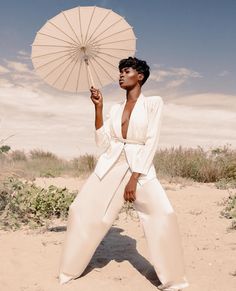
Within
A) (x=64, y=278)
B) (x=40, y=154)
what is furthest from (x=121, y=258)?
(x=40, y=154)

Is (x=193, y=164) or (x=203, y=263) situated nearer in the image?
(x=203, y=263)

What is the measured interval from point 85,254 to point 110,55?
2047 millimetres

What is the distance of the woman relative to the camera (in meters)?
4.58

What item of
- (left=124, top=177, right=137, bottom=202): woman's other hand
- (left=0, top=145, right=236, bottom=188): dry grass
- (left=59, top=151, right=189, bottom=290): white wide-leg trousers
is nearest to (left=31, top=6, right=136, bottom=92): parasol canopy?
(left=59, top=151, right=189, bottom=290): white wide-leg trousers

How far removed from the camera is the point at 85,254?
487cm

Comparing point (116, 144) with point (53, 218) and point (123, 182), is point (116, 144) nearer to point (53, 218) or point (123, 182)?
point (123, 182)

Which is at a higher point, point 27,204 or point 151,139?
point 151,139

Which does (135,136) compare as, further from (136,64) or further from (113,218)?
(113,218)

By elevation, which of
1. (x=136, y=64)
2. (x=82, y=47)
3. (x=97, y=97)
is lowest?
(x=97, y=97)

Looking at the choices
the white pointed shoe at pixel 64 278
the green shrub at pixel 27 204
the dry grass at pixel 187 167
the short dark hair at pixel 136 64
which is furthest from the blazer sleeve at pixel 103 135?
the dry grass at pixel 187 167

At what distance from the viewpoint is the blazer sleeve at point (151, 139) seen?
456 cm

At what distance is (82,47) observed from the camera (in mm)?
5402

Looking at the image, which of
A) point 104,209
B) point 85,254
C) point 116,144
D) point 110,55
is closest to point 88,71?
point 110,55

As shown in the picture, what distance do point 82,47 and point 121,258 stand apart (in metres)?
2.28
